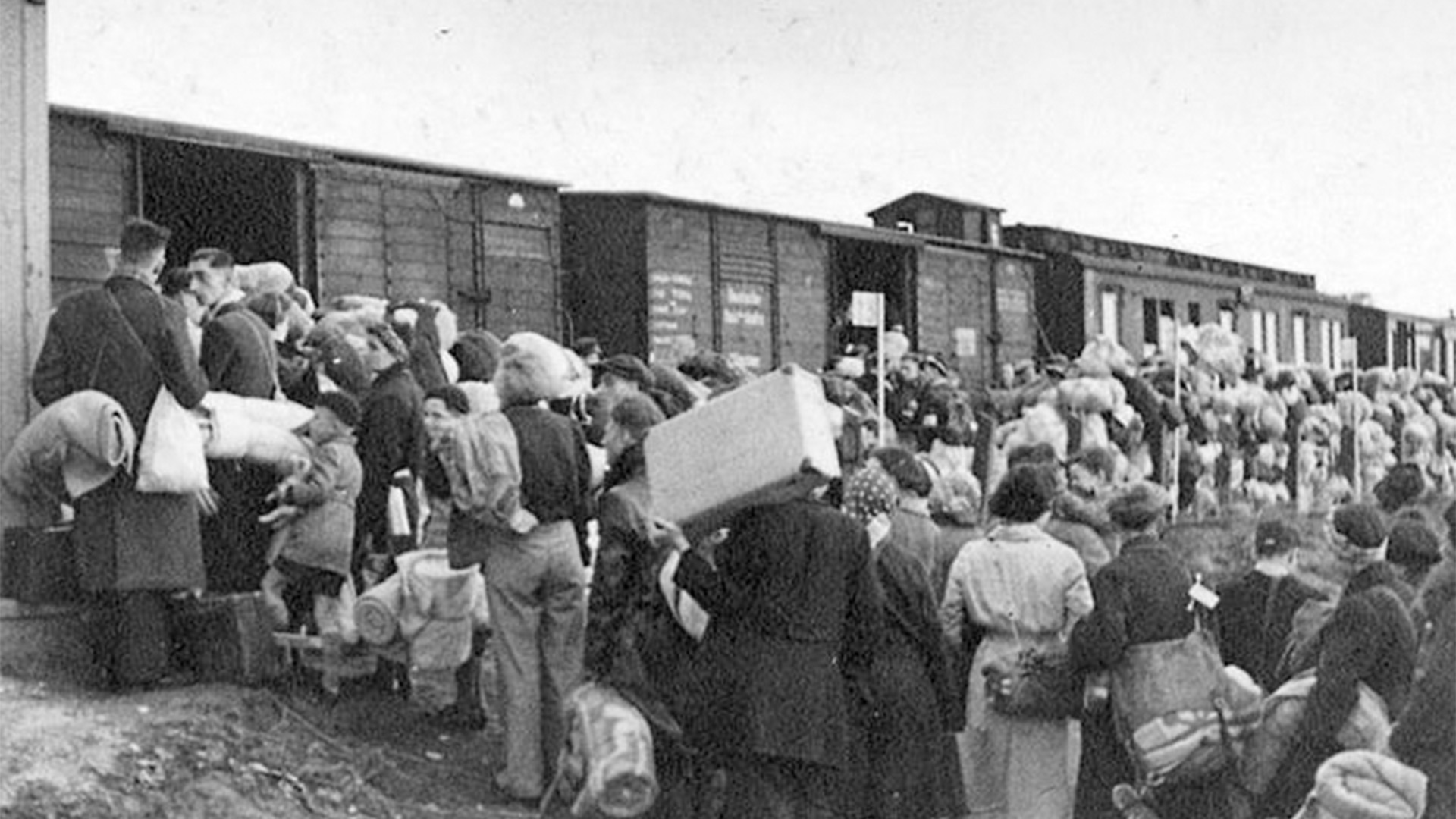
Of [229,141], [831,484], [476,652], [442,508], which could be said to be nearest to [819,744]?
[831,484]

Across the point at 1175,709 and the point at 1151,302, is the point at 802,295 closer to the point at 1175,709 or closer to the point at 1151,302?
the point at 1151,302

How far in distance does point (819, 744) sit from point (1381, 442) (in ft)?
59.7

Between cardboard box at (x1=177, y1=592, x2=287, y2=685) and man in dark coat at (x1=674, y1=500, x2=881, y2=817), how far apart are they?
2.47m

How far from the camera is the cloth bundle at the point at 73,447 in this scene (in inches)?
264

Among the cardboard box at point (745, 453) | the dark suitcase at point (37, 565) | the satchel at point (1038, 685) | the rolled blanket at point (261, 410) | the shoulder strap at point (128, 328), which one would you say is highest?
the shoulder strap at point (128, 328)

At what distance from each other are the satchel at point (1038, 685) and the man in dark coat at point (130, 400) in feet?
10.9

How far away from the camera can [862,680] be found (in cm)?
610

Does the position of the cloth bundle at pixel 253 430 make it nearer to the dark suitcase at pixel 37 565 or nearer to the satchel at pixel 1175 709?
the dark suitcase at pixel 37 565

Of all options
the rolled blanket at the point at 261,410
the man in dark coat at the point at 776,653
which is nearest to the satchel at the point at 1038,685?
the man in dark coat at the point at 776,653

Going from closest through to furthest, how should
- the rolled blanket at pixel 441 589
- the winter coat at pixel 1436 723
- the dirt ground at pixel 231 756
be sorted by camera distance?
the winter coat at pixel 1436 723 < the dirt ground at pixel 231 756 < the rolled blanket at pixel 441 589

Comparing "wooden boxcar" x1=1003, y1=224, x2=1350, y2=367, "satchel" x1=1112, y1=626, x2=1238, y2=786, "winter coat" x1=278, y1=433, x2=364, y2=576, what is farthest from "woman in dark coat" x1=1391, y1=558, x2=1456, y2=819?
"wooden boxcar" x1=1003, y1=224, x2=1350, y2=367

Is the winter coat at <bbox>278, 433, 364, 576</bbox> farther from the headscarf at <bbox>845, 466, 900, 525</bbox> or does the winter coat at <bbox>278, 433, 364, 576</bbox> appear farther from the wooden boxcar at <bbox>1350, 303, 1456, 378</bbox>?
the wooden boxcar at <bbox>1350, 303, 1456, 378</bbox>

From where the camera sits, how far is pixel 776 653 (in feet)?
18.4

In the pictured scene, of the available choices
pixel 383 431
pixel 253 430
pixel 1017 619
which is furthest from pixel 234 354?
pixel 1017 619
